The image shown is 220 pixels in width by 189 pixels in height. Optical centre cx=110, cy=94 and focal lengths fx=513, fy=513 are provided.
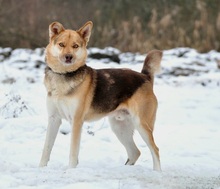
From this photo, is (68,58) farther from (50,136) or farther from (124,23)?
(124,23)

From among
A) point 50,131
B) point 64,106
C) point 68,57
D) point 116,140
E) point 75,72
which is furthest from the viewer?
point 116,140

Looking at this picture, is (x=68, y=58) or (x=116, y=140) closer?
(x=68, y=58)

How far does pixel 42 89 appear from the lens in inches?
400

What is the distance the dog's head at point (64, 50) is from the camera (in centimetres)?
522

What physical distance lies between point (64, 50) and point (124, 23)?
1062cm

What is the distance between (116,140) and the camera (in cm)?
704

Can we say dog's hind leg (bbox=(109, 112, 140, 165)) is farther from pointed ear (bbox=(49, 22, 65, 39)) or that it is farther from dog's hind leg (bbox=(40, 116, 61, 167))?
pointed ear (bbox=(49, 22, 65, 39))

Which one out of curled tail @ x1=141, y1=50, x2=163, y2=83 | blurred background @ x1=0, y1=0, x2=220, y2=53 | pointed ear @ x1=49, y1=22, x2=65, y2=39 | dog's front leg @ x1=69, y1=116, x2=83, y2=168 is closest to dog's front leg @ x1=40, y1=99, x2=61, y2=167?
dog's front leg @ x1=69, y1=116, x2=83, y2=168

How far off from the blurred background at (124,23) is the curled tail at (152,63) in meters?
8.46

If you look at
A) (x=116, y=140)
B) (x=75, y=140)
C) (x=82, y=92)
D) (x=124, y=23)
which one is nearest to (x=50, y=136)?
(x=75, y=140)

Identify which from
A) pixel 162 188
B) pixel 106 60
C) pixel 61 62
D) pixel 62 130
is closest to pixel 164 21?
pixel 106 60

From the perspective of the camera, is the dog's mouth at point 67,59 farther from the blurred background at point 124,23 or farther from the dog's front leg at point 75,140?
the blurred background at point 124,23

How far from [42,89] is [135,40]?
Answer: 17.6ft

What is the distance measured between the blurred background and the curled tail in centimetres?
846
